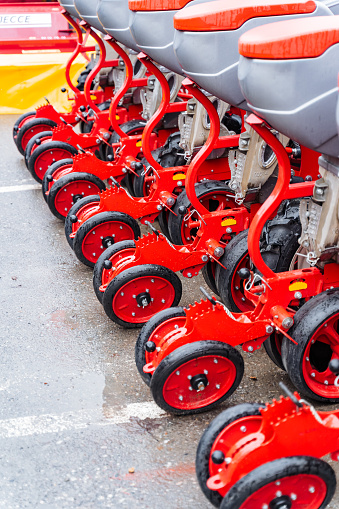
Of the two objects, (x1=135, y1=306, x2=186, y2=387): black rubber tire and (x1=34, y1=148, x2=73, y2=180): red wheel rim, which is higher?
(x1=135, y1=306, x2=186, y2=387): black rubber tire

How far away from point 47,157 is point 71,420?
3508mm

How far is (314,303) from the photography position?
2857 millimetres

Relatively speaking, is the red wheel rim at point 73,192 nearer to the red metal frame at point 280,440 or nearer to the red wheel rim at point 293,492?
the red metal frame at point 280,440

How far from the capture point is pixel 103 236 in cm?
435

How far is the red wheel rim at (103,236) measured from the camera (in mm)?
4316

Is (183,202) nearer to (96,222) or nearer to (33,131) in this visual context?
(96,222)

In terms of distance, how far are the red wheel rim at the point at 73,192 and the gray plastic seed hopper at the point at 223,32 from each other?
2148 millimetres

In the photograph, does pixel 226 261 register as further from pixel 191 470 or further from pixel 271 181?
pixel 191 470

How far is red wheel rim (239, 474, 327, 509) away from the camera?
2.17 meters

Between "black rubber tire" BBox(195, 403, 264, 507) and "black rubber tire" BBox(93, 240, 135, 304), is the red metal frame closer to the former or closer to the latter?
"black rubber tire" BBox(195, 403, 264, 507)

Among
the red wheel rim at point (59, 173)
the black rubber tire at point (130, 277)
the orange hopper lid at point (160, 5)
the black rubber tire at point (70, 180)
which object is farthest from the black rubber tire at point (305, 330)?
the red wheel rim at point (59, 173)

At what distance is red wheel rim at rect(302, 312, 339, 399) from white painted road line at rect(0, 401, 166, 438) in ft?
2.21

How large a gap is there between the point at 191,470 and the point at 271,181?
178 centimetres

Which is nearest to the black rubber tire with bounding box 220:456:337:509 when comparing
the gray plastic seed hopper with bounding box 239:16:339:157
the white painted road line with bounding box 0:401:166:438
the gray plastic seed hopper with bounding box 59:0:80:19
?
the white painted road line with bounding box 0:401:166:438
